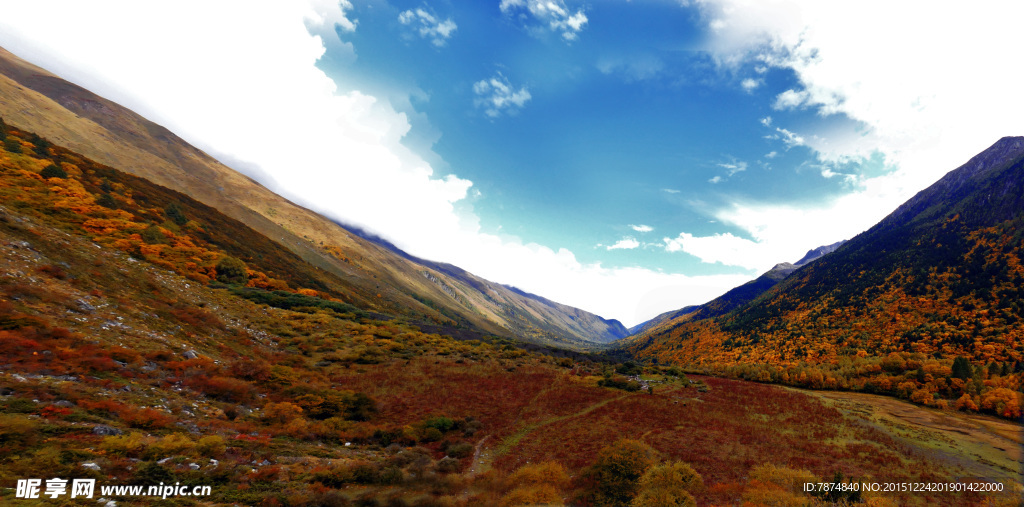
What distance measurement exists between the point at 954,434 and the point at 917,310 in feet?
212

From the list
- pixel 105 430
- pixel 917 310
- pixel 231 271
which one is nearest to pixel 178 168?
pixel 231 271

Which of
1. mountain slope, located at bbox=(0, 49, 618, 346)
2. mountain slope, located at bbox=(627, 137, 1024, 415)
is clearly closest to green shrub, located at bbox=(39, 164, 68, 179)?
mountain slope, located at bbox=(0, 49, 618, 346)

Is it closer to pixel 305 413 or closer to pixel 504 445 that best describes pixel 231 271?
pixel 305 413

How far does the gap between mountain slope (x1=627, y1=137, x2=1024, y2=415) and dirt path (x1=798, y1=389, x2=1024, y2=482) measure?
179 inches

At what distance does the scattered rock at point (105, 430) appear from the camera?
9383mm

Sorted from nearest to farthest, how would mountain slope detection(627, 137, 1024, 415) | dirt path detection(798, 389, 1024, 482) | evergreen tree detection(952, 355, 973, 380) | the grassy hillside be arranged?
the grassy hillside → dirt path detection(798, 389, 1024, 482) → evergreen tree detection(952, 355, 973, 380) → mountain slope detection(627, 137, 1024, 415)

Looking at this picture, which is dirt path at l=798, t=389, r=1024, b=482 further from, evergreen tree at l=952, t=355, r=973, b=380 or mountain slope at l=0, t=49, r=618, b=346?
mountain slope at l=0, t=49, r=618, b=346

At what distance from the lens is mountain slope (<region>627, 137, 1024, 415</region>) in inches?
1491

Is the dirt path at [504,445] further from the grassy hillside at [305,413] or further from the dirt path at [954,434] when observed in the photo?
the dirt path at [954,434]

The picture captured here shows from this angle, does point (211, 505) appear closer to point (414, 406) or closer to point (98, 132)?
point (414, 406)

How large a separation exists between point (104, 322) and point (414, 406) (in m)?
18.0

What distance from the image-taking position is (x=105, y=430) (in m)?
9.59

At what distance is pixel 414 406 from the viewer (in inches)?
903

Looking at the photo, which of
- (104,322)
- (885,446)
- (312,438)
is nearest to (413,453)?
(312,438)
